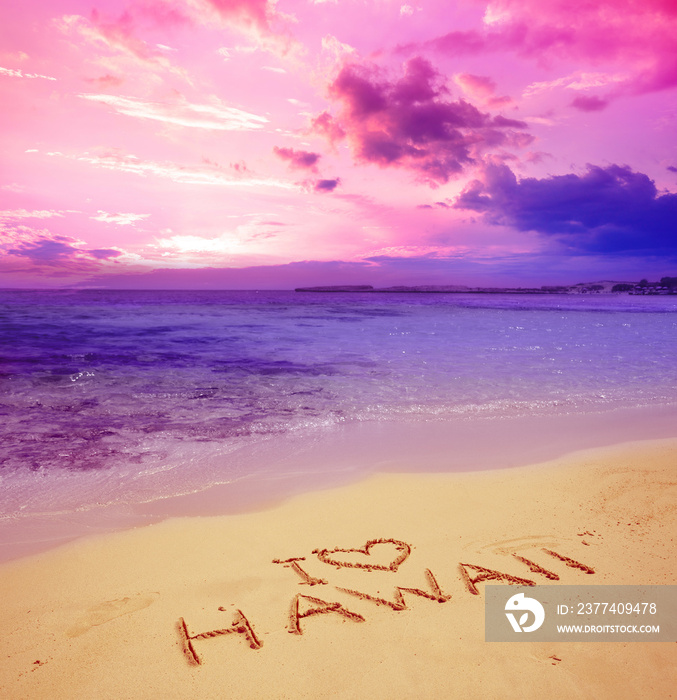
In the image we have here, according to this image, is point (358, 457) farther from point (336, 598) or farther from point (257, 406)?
point (257, 406)

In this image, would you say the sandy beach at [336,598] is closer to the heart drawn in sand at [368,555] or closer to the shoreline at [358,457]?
the heart drawn in sand at [368,555]

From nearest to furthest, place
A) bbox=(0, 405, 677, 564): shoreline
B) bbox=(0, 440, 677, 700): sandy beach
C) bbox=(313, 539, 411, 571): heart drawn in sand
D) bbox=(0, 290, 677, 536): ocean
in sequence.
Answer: bbox=(0, 440, 677, 700): sandy beach
bbox=(313, 539, 411, 571): heart drawn in sand
bbox=(0, 405, 677, 564): shoreline
bbox=(0, 290, 677, 536): ocean

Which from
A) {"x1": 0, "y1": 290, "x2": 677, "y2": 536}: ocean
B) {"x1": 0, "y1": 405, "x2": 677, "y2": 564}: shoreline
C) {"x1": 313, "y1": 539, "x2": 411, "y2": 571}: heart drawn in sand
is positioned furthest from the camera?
{"x1": 0, "y1": 290, "x2": 677, "y2": 536}: ocean

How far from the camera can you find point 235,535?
12.1 feet

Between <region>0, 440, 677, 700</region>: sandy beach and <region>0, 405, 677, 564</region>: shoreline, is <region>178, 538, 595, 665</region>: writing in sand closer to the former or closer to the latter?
<region>0, 440, 677, 700</region>: sandy beach

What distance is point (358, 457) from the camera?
5594 mm

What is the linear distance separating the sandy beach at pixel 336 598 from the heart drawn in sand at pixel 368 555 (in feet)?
0.05

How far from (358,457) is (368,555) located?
7.39 feet

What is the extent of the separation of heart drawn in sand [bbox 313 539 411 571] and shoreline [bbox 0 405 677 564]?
1066 mm

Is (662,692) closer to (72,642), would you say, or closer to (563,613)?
(563,613)

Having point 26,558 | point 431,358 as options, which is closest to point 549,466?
point 26,558

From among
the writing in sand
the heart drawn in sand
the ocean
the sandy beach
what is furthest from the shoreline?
the writing in sand

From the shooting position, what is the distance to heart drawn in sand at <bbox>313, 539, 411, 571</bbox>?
126 inches

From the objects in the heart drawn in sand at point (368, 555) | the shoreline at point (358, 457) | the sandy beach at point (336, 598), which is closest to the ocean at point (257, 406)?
the shoreline at point (358, 457)
